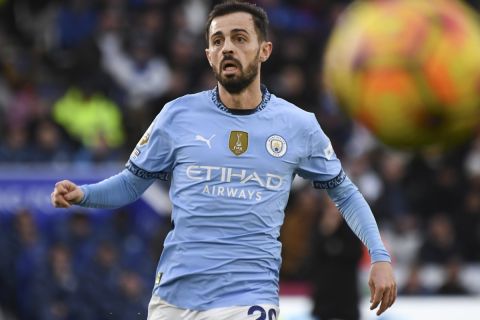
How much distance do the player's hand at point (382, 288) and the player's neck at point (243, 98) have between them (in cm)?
91

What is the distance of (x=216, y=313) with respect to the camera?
5.28 meters

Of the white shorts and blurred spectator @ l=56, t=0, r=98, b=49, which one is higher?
blurred spectator @ l=56, t=0, r=98, b=49

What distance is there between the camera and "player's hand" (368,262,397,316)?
17.4ft

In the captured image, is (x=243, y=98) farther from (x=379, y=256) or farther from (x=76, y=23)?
(x=76, y=23)

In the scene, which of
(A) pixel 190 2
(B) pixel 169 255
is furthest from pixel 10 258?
(B) pixel 169 255

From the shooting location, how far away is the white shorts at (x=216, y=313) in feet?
17.3

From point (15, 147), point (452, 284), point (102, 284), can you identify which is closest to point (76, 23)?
point (15, 147)

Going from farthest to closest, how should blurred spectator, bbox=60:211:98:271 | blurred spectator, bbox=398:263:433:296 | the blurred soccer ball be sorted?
1. blurred spectator, bbox=398:263:433:296
2. blurred spectator, bbox=60:211:98:271
3. the blurred soccer ball

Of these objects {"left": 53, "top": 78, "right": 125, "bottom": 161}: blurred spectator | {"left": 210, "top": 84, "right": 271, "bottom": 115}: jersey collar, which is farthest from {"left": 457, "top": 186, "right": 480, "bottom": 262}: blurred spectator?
{"left": 210, "top": 84, "right": 271, "bottom": 115}: jersey collar

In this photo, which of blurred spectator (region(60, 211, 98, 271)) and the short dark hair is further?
blurred spectator (region(60, 211, 98, 271))

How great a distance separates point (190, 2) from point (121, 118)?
9.33ft

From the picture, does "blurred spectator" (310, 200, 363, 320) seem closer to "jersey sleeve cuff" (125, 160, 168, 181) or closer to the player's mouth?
"jersey sleeve cuff" (125, 160, 168, 181)

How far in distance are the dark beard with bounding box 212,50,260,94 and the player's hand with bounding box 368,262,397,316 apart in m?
0.97

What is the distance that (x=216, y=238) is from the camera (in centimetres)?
538
